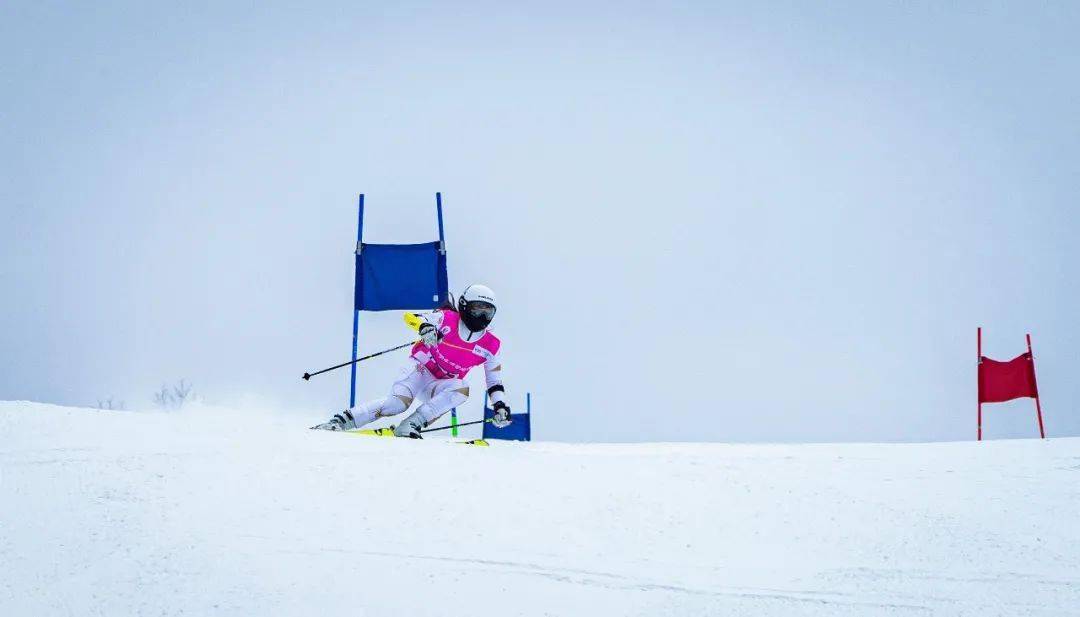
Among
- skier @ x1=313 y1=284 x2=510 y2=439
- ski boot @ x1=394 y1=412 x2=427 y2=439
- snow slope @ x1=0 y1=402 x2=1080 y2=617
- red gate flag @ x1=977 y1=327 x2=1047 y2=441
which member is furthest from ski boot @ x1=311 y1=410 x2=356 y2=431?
red gate flag @ x1=977 y1=327 x2=1047 y2=441

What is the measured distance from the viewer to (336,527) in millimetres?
3496

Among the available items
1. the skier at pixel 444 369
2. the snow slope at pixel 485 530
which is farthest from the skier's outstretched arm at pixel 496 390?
the snow slope at pixel 485 530

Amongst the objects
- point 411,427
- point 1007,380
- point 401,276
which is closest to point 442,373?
point 411,427

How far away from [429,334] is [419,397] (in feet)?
2.32

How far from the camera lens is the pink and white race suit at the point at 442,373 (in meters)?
7.22

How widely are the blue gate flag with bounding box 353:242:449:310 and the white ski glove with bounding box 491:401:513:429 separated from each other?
2222mm

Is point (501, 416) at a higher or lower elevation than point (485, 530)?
higher

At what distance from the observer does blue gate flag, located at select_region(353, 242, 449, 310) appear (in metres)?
8.97

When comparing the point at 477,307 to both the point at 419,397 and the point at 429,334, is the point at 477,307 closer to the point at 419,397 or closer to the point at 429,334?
the point at 429,334

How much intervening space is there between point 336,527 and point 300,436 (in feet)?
6.28

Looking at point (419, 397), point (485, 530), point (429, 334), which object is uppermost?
point (429, 334)

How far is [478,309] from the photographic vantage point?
7.07 metres

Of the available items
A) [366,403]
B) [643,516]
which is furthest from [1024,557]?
[366,403]

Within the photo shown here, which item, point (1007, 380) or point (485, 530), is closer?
point (485, 530)
